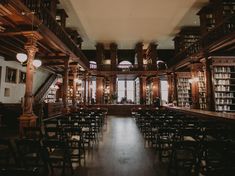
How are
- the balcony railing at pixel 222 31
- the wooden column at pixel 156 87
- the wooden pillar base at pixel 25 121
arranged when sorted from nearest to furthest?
the wooden pillar base at pixel 25 121 → the balcony railing at pixel 222 31 → the wooden column at pixel 156 87

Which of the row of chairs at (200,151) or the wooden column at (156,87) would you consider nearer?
the row of chairs at (200,151)

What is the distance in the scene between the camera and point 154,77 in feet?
52.6

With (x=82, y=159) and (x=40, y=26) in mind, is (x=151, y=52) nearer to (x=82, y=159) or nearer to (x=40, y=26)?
(x=40, y=26)

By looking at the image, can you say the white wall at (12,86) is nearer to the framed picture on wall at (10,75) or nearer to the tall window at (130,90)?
the framed picture on wall at (10,75)

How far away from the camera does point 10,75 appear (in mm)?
9406

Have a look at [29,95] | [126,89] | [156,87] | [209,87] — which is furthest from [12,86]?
[126,89]

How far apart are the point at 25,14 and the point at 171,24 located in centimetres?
967

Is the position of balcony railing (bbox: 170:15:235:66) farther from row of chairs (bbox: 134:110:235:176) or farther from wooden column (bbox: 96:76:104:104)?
wooden column (bbox: 96:76:104:104)

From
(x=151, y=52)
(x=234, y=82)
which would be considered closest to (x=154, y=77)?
(x=151, y=52)

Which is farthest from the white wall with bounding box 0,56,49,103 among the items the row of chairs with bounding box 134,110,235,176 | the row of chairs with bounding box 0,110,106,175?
the row of chairs with bounding box 134,110,235,176

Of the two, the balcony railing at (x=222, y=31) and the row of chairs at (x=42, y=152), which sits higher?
the balcony railing at (x=222, y=31)

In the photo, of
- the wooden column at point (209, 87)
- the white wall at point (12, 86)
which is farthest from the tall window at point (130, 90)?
the wooden column at point (209, 87)

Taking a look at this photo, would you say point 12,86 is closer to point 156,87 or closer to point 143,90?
point 143,90

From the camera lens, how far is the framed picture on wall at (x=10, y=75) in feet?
30.0
